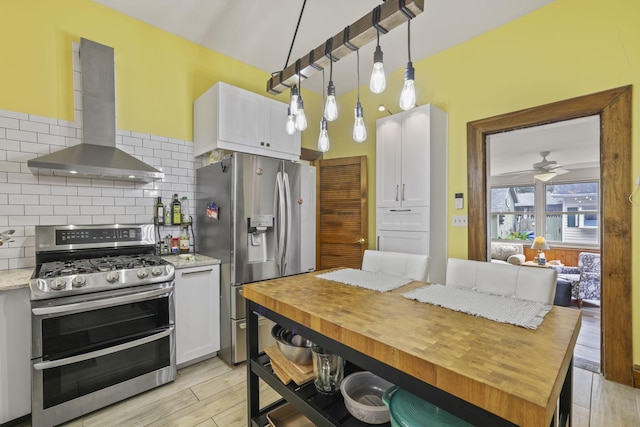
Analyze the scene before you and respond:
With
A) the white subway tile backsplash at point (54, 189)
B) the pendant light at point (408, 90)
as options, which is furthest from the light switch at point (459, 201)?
the white subway tile backsplash at point (54, 189)

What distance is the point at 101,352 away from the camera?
1.87 m

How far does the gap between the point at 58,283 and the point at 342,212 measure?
107 inches

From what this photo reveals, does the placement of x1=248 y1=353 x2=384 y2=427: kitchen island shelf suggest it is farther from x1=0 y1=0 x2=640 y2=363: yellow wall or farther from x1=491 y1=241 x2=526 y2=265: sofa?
x1=491 y1=241 x2=526 y2=265: sofa

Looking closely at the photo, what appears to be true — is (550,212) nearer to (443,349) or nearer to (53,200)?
(443,349)

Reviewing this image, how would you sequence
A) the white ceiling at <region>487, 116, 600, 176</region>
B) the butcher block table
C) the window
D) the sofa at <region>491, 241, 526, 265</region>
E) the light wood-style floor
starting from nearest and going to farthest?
the butcher block table → the light wood-style floor → the white ceiling at <region>487, 116, 600, 176</region> → the window → the sofa at <region>491, 241, 526, 265</region>

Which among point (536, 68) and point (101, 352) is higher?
point (536, 68)

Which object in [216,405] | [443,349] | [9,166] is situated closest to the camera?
[443,349]

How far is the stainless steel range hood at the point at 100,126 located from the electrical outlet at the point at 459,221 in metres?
2.70

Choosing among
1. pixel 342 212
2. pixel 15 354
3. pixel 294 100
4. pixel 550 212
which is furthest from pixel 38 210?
pixel 550 212

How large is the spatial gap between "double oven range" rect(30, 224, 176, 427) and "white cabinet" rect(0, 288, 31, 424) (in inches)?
5.5

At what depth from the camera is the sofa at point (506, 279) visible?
57.3 inches

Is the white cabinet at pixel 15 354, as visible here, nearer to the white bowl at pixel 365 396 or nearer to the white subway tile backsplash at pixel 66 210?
the white subway tile backsplash at pixel 66 210

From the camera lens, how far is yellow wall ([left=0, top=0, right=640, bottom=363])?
6.93ft

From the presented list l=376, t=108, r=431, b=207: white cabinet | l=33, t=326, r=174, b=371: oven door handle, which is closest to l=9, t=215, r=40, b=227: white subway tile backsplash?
l=33, t=326, r=174, b=371: oven door handle
